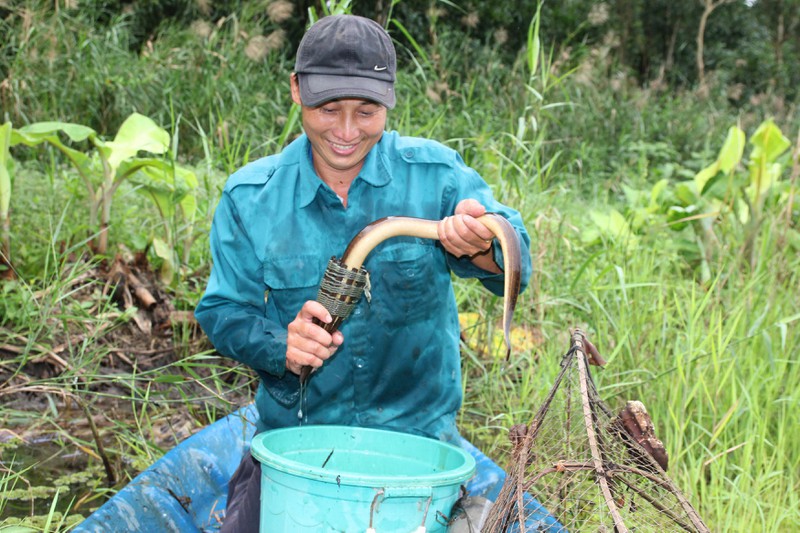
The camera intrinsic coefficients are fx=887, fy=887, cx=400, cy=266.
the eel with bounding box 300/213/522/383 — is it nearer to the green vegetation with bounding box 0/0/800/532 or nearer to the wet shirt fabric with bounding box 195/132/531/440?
the wet shirt fabric with bounding box 195/132/531/440

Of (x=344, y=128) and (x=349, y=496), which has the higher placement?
(x=344, y=128)

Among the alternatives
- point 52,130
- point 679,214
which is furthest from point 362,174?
point 679,214

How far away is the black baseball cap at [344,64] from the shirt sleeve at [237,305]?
0.45 metres

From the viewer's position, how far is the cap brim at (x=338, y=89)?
2.37 metres

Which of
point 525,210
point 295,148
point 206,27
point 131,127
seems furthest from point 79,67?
point 295,148

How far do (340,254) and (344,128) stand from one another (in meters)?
0.38

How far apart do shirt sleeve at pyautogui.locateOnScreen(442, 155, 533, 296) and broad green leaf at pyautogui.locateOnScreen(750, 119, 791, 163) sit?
2466mm

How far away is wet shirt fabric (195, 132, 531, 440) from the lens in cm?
259

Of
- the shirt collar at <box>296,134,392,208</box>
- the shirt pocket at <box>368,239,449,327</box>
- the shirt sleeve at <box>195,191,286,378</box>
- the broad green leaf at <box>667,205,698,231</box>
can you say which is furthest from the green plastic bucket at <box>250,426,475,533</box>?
the broad green leaf at <box>667,205,698,231</box>

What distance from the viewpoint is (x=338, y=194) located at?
2695 mm

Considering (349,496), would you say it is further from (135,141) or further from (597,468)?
(135,141)

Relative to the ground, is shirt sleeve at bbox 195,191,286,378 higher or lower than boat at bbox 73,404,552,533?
higher

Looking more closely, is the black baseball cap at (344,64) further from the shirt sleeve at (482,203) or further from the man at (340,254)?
the shirt sleeve at (482,203)

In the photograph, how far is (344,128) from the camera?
2.47 m
